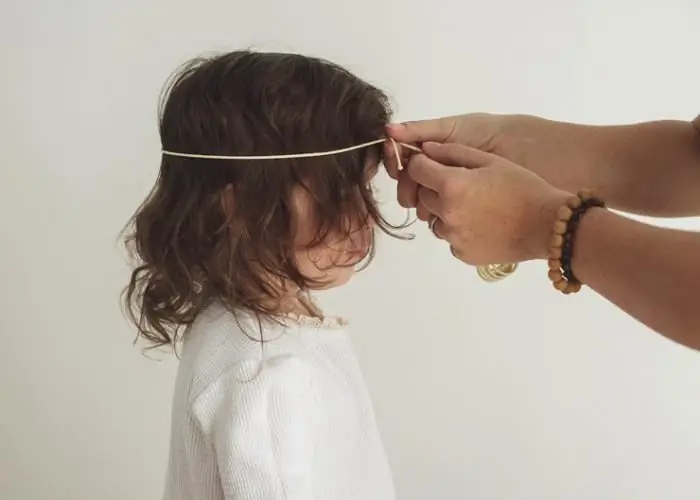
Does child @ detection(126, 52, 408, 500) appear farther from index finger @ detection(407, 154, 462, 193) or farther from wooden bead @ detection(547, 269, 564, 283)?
wooden bead @ detection(547, 269, 564, 283)

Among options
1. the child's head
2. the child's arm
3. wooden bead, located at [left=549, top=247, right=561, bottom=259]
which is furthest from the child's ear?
wooden bead, located at [left=549, top=247, right=561, bottom=259]

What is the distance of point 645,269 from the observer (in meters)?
0.58

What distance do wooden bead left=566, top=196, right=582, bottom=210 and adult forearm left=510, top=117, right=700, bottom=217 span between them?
178 mm

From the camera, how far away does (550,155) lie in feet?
2.70

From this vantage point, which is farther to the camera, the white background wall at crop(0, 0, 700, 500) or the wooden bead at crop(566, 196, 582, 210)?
the white background wall at crop(0, 0, 700, 500)

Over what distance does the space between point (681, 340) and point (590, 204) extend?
0.12 meters

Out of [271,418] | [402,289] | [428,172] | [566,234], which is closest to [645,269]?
[566,234]

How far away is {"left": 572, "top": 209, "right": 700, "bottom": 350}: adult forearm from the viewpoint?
1.84 feet

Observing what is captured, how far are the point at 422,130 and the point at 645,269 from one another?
0.27 meters

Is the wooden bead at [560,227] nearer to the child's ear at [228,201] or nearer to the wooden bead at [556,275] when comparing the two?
the wooden bead at [556,275]

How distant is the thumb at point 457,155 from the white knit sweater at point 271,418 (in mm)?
194

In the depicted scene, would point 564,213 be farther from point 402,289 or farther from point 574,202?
point 402,289

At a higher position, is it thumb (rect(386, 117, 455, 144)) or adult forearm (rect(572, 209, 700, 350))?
thumb (rect(386, 117, 455, 144))

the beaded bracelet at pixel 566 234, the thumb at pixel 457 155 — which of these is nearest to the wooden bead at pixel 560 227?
the beaded bracelet at pixel 566 234
